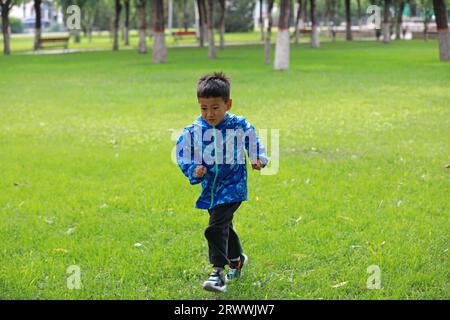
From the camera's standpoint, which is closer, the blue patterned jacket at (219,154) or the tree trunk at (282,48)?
the blue patterned jacket at (219,154)

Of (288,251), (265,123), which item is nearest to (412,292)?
(288,251)

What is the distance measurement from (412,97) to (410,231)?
9.58 metres

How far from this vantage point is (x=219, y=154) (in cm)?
431

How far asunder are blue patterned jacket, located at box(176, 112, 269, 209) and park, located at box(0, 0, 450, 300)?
0.66m

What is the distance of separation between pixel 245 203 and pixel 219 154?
2.33m

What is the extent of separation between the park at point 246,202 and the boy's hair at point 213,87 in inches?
50.3

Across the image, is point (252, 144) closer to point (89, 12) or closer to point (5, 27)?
point (5, 27)

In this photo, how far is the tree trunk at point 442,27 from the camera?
23828mm

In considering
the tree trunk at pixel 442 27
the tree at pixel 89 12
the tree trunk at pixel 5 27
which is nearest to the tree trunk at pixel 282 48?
the tree trunk at pixel 442 27

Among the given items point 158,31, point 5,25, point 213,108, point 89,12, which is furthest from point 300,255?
point 89,12

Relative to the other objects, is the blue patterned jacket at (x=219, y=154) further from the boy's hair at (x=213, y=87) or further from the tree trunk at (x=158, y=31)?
the tree trunk at (x=158, y=31)

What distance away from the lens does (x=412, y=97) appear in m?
14.7

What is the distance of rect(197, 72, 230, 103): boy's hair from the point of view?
4.13 meters

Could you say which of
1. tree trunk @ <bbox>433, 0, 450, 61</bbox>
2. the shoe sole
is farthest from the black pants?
tree trunk @ <bbox>433, 0, 450, 61</bbox>
